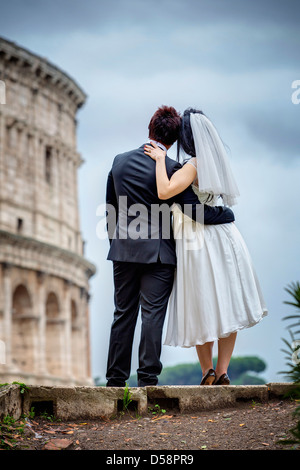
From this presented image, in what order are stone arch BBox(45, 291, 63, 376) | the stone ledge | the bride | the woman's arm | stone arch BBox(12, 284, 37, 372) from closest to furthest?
the stone ledge
the woman's arm
the bride
stone arch BBox(12, 284, 37, 372)
stone arch BBox(45, 291, 63, 376)

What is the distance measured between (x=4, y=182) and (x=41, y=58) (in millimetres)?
6450

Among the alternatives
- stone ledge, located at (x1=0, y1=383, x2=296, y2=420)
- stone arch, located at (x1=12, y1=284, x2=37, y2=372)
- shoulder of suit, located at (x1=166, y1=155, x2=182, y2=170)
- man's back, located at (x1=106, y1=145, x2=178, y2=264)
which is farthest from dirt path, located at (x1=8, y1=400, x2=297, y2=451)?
stone arch, located at (x1=12, y1=284, x2=37, y2=372)

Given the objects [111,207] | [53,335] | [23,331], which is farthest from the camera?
[53,335]

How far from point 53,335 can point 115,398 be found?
32197 mm

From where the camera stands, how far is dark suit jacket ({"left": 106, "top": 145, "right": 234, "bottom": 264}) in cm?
635

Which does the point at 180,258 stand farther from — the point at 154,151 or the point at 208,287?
the point at 154,151

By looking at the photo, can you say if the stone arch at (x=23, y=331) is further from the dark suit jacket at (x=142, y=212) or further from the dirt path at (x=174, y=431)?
the dirt path at (x=174, y=431)

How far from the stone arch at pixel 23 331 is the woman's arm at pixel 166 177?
29.5m

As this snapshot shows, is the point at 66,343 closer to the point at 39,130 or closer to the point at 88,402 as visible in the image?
the point at 39,130

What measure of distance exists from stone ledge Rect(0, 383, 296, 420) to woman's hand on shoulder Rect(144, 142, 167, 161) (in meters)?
1.71

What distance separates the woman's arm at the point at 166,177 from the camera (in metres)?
6.29

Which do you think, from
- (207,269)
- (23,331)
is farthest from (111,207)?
(23,331)

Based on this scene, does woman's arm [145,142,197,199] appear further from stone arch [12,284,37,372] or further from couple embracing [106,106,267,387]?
stone arch [12,284,37,372]

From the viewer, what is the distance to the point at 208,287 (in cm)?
647
